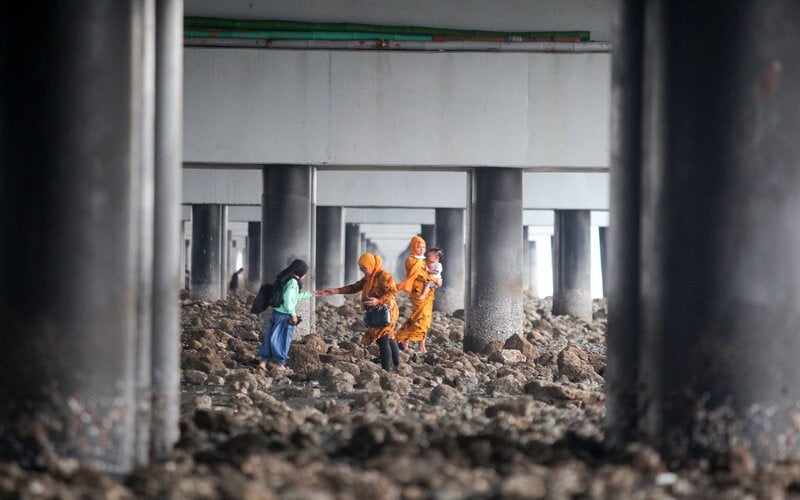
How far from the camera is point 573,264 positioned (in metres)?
26.0


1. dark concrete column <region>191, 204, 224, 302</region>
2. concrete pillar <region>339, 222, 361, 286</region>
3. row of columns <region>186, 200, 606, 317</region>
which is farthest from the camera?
concrete pillar <region>339, 222, 361, 286</region>

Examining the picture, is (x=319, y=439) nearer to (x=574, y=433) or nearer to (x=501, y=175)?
(x=574, y=433)

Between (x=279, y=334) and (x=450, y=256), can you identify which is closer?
(x=279, y=334)

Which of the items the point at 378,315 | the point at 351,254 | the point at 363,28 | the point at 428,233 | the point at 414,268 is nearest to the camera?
the point at 378,315

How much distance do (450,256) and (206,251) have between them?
6430mm

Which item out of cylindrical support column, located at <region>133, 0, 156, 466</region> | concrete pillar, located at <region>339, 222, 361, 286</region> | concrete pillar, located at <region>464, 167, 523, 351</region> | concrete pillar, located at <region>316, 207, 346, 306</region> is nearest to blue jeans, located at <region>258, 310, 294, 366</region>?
concrete pillar, located at <region>464, 167, 523, 351</region>

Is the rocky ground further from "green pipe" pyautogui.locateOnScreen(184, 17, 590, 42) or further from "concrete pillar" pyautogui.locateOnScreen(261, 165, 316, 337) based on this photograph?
"green pipe" pyautogui.locateOnScreen(184, 17, 590, 42)

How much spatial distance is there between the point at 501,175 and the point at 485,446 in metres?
9.53

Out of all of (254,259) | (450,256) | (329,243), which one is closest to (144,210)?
(450,256)

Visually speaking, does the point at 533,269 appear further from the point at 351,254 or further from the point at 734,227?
the point at 734,227

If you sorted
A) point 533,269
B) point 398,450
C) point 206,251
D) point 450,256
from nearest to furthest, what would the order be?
1. point 398,450
2. point 450,256
3. point 206,251
4. point 533,269

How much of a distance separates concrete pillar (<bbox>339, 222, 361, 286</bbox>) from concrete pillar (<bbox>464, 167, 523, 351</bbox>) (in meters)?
24.2

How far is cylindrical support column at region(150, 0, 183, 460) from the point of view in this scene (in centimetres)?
589

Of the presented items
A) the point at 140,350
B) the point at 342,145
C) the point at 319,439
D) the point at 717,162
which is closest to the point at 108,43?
the point at 140,350
